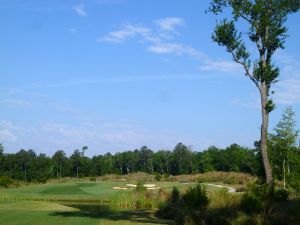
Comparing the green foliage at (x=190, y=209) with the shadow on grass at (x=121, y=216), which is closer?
the green foliage at (x=190, y=209)

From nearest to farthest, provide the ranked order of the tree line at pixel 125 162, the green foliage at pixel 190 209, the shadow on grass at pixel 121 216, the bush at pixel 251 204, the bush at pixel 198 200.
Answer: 1. the bush at pixel 251 204
2. the green foliage at pixel 190 209
3. the shadow on grass at pixel 121 216
4. the bush at pixel 198 200
5. the tree line at pixel 125 162

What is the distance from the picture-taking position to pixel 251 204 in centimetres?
1806

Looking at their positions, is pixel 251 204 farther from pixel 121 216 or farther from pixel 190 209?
pixel 121 216

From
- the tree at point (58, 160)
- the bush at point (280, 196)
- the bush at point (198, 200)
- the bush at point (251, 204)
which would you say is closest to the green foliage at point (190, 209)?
the bush at point (198, 200)

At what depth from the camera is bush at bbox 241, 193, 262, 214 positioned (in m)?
17.9

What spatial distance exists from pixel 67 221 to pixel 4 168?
98.4m

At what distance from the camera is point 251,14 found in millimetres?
21047

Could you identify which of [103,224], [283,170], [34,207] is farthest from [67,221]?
[283,170]

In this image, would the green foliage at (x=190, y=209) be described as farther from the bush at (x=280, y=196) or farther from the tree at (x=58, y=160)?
the tree at (x=58, y=160)

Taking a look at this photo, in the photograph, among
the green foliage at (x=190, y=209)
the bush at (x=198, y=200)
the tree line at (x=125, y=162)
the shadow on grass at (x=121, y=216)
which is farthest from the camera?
the tree line at (x=125, y=162)

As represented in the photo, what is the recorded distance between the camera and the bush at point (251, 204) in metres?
17.9

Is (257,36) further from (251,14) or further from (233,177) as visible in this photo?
(233,177)

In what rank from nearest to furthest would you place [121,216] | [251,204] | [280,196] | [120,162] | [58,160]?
[251,204] < [280,196] < [121,216] < [58,160] < [120,162]

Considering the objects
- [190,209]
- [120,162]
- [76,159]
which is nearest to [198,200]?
[190,209]
